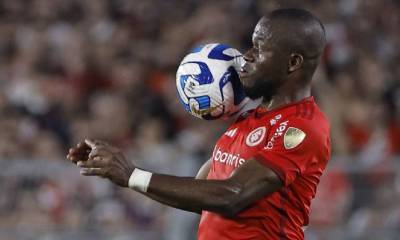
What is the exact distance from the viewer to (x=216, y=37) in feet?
31.2

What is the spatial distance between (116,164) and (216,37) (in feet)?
19.5

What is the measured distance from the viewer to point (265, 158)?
372cm

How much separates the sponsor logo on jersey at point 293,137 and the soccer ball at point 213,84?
47 centimetres

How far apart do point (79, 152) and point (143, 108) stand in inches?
204

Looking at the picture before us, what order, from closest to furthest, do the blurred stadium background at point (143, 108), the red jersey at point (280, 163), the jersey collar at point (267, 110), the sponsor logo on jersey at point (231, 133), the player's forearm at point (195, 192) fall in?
the player's forearm at point (195, 192)
the red jersey at point (280, 163)
the jersey collar at point (267, 110)
the sponsor logo on jersey at point (231, 133)
the blurred stadium background at point (143, 108)

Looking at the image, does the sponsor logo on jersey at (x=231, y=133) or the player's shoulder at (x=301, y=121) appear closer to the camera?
the player's shoulder at (x=301, y=121)

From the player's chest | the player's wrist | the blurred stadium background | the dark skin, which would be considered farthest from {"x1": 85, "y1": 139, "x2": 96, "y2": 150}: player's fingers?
the blurred stadium background

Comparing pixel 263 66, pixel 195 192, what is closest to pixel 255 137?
pixel 263 66

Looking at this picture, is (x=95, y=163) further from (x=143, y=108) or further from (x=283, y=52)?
(x=143, y=108)

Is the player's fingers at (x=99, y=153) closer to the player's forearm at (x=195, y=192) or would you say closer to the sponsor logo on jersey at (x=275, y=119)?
the player's forearm at (x=195, y=192)

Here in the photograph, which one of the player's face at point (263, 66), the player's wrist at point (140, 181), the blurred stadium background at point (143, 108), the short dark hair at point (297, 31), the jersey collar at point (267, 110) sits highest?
the short dark hair at point (297, 31)

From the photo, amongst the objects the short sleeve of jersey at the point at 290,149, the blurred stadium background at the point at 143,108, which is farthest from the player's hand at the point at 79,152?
the blurred stadium background at the point at 143,108

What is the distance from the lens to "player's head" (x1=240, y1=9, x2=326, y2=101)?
3.87 metres

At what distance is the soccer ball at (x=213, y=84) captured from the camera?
418cm
